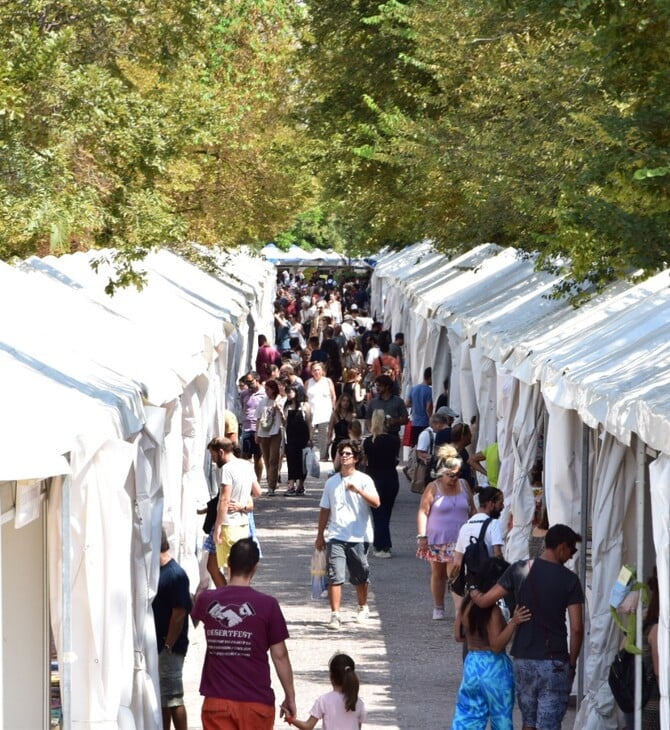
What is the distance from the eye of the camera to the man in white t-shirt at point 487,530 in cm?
1076

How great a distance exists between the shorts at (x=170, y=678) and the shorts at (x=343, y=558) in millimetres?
3718

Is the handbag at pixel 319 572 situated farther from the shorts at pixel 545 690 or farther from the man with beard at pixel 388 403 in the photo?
the man with beard at pixel 388 403

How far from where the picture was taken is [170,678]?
9.35m

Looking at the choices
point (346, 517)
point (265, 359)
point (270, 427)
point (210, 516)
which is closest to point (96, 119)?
point (210, 516)

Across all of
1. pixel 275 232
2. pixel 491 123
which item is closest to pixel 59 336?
pixel 491 123

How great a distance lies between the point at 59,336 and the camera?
9.23 metres

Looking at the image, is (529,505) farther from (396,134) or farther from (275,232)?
(275,232)

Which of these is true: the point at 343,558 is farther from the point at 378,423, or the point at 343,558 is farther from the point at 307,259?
the point at 307,259

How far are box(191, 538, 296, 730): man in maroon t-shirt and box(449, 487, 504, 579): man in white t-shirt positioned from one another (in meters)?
2.97

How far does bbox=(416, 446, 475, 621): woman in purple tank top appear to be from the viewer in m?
12.8

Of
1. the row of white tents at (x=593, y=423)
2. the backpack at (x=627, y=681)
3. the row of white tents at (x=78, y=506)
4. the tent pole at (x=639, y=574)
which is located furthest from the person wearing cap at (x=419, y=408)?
the tent pole at (x=639, y=574)

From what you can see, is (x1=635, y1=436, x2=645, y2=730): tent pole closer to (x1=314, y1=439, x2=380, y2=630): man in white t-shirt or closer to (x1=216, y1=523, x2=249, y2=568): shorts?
(x1=314, y1=439, x2=380, y2=630): man in white t-shirt

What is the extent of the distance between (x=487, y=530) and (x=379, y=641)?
2469mm

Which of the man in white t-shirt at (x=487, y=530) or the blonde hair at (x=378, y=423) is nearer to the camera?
the man in white t-shirt at (x=487, y=530)
